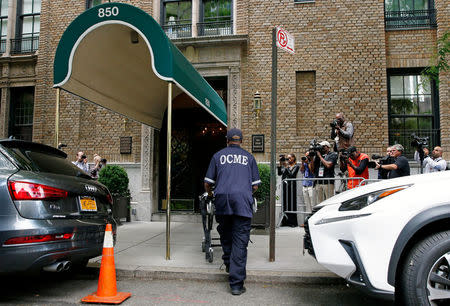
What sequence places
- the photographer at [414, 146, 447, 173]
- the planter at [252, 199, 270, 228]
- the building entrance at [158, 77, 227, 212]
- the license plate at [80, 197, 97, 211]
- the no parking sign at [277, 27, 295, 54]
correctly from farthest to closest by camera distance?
the building entrance at [158, 77, 227, 212] < the planter at [252, 199, 270, 228] < the photographer at [414, 146, 447, 173] < the no parking sign at [277, 27, 295, 54] < the license plate at [80, 197, 97, 211]

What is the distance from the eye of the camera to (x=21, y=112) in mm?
12477

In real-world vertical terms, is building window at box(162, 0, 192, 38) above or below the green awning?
above

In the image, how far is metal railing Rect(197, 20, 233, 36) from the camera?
11.0 meters

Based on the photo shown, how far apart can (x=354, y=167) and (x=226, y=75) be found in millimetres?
5006

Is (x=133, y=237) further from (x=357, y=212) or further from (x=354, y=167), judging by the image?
(x=357, y=212)

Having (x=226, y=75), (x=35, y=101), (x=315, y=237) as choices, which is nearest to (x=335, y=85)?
(x=226, y=75)

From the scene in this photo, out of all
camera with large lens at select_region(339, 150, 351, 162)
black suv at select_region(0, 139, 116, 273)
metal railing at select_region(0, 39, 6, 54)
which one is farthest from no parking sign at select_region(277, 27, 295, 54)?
metal railing at select_region(0, 39, 6, 54)

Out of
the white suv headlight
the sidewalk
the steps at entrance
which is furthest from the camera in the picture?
the steps at entrance

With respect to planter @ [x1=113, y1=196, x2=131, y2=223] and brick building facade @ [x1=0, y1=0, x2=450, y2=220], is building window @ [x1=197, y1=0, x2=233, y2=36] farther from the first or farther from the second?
planter @ [x1=113, y1=196, x2=131, y2=223]

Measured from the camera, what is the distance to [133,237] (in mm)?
7793

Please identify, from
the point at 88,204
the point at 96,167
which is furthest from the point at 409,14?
the point at 88,204

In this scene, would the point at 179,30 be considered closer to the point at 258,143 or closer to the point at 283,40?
the point at 258,143

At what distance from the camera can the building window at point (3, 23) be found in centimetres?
1255

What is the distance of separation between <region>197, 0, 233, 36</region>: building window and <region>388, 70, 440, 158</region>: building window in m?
5.00
